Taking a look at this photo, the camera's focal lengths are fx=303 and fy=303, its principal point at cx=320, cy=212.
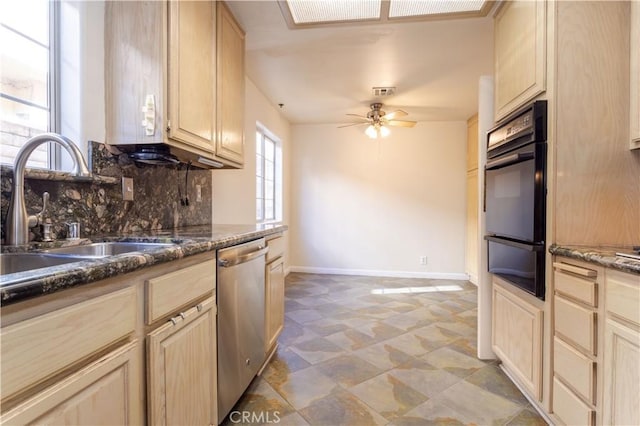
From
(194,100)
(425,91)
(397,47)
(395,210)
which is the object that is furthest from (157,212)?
(395,210)

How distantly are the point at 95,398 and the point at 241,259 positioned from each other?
0.86 m

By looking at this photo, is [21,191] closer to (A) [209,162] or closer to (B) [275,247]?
(A) [209,162]

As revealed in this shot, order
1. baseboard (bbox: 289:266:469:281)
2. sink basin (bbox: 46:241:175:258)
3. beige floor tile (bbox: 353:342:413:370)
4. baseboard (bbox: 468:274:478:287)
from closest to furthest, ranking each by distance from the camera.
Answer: sink basin (bbox: 46:241:175:258) → beige floor tile (bbox: 353:342:413:370) → baseboard (bbox: 468:274:478:287) → baseboard (bbox: 289:266:469:281)

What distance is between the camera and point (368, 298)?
367cm

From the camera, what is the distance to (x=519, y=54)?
1744 mm

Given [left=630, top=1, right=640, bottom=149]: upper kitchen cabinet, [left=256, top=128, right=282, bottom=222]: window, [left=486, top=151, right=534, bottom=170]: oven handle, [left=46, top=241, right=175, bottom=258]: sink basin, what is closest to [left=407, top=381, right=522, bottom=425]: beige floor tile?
[left=486, top=151, right=534, bottom=170]: oven handle

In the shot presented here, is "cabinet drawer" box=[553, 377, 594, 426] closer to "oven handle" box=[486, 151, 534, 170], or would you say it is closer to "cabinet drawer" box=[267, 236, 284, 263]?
"oven handle" box=[486, 151, 534, 170]

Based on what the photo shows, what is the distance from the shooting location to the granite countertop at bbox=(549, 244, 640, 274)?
3.55ft

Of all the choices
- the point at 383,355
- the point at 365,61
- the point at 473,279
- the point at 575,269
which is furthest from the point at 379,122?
the point at 575,269

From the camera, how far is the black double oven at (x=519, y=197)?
60.0 inches

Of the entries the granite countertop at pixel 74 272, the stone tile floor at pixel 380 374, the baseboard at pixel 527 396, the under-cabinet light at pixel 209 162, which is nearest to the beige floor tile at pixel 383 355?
the stone tile floor at pixel 380 374

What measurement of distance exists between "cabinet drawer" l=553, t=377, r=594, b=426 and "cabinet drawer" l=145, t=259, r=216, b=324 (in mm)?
1680

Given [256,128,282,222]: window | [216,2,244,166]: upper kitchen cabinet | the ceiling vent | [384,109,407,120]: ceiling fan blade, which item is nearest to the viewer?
[216,2,244,166]: upper kitchen cabinet

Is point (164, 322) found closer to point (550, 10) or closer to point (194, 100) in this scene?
point (194, 100)
